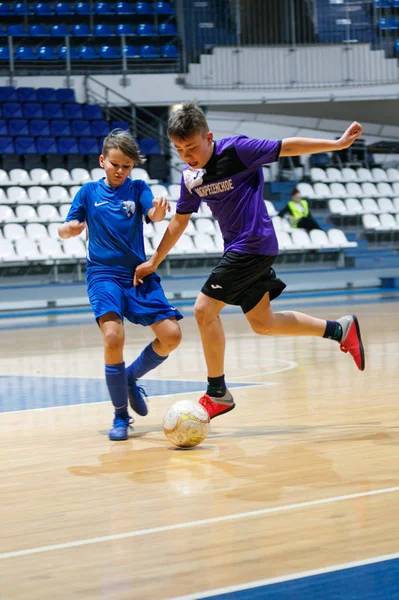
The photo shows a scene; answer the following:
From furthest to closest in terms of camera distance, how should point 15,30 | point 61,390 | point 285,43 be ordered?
point 285,43, point 15,30, point 61,390

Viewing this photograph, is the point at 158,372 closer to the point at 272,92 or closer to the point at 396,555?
the point at 396,555

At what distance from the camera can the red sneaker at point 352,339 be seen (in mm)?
5691

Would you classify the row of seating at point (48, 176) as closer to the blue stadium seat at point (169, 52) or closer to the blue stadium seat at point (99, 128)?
the blue stadium seat at point (99, 128)

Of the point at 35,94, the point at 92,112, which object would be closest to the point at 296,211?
the point at 92,112

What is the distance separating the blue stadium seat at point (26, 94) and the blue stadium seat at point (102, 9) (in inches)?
130

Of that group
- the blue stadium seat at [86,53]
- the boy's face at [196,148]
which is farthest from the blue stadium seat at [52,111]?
the boy's face at [196,148]

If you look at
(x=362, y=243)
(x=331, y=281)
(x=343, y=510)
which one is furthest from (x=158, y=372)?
(x=362, y=243)

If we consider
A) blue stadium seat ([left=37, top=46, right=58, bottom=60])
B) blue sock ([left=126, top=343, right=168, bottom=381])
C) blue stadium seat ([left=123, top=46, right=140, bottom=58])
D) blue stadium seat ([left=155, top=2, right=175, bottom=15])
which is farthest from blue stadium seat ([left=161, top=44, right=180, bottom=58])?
blue sock ([left=126, top=343, right=168, bottom=381])

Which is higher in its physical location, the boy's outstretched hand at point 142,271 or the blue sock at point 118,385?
the boy's outstretched hand at point 142,271

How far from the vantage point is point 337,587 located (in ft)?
8.85

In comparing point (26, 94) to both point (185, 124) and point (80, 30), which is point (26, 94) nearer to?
point (80, 30)

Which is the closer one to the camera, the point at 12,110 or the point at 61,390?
the point at 61,390

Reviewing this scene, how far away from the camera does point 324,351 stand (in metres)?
9.73

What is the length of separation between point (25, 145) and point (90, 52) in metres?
3.98
